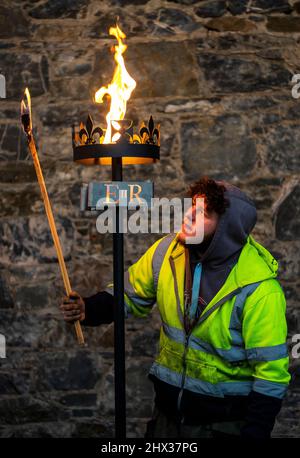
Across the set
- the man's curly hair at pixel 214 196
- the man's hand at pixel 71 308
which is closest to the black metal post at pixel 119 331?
the man's hand at pixel 71 308

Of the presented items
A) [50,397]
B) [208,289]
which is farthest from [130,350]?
[208,289]

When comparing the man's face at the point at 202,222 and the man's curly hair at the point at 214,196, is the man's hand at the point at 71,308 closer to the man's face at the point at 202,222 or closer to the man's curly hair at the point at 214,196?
the man's face at the point at 202,222

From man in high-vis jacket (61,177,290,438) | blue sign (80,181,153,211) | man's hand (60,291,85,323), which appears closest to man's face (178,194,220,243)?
man in high-vis jacket (61,177,290,438)

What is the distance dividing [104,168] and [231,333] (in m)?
1.78

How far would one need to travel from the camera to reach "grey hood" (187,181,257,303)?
2451mm

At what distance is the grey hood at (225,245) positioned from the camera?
2.45 metres

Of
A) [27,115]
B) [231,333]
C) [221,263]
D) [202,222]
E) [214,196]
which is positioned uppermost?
[27,115]

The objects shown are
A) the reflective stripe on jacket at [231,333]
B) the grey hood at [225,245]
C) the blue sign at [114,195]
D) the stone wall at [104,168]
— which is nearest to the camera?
the blue sign at [114,195]

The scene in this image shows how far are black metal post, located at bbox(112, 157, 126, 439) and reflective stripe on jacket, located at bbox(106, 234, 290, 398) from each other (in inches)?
13.7

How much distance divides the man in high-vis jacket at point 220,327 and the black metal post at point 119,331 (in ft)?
0.97

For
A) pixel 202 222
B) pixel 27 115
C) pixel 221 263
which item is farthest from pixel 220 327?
pixel 27 115

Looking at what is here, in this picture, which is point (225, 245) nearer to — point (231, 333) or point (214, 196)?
point (214, 196)

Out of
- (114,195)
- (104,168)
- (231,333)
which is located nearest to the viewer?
(114,195)

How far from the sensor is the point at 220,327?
2.43 meters
